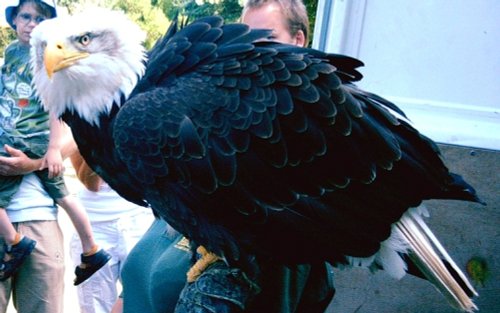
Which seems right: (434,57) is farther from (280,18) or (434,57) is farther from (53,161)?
(53,161)

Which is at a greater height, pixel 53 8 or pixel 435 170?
pixel 53 8

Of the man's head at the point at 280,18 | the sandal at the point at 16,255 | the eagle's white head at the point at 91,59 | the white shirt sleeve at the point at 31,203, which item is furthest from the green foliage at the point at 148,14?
the eagle's white head at the point at 91,59

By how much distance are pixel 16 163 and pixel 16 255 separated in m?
0.58

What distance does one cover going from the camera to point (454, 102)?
299cm

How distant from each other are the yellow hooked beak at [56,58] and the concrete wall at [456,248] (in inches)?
76.7

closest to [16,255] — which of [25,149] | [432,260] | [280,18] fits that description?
[25,149]

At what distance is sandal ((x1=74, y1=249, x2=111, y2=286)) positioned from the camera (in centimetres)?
370

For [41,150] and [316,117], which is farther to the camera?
[41,150]

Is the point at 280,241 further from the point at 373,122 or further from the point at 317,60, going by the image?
the point at 317,60

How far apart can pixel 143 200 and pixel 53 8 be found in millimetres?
2383

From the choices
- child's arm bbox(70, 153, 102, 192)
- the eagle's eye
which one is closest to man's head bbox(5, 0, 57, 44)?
child's arm bbox(70, 153, 102, 192)

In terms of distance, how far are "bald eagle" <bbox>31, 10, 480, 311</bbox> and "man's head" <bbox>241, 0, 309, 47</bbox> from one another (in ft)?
1.81

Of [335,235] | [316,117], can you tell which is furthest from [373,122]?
[335,235]

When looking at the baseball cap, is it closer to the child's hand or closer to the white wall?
the child's hand
